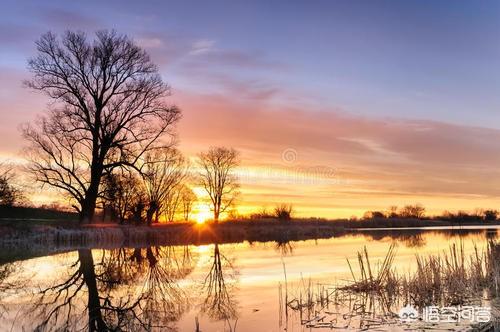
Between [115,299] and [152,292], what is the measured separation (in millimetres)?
1275

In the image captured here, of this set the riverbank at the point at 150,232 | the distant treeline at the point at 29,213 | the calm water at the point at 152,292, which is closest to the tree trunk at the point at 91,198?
the riverbank at the point at 150,232

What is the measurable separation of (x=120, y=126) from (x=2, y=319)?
24.9 m

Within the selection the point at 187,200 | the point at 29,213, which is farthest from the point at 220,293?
the point at 187,200

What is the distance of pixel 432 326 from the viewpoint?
798 cm

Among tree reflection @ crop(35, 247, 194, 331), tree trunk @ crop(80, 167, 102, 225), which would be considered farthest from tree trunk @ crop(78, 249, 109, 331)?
tree trunk @ crop(80, 167, 102, 225)

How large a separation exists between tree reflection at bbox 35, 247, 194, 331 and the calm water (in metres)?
0.02

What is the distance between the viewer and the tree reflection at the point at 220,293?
10.2 metres

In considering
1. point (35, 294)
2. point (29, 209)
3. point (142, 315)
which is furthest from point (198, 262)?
point (29, 209)

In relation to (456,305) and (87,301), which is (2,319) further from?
(456,305)

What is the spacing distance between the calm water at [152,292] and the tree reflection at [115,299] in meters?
0.02

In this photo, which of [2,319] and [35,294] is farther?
[35,294]

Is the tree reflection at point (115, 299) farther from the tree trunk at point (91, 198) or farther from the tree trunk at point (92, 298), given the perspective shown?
the tree trunk at point (91, 198)

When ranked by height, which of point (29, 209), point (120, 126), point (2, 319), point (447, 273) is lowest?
point (2, 319)

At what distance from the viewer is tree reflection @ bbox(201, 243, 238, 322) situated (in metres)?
10.2
